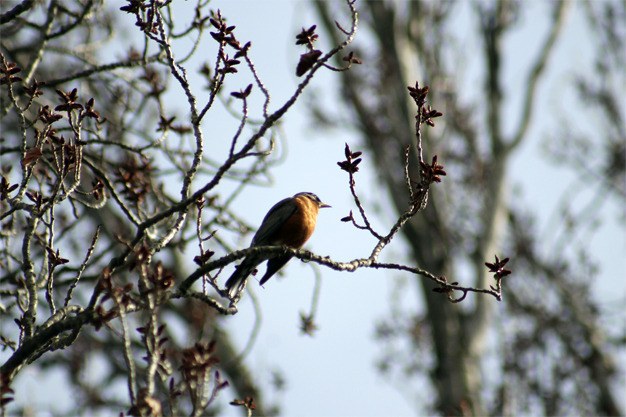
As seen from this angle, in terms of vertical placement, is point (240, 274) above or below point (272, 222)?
below

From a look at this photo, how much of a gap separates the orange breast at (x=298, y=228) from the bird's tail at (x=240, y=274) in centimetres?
94

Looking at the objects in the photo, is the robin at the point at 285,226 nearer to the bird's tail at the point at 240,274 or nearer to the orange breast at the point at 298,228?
the orange breast at the point at 298,228

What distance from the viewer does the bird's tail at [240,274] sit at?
4.49m

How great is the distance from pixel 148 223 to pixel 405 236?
7.84 m

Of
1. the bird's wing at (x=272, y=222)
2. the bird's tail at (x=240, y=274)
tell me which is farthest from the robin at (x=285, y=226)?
the bird's tail at (x=240, y=274)

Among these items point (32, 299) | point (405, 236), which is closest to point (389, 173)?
point (405, 236)

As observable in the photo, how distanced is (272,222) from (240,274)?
1.08 metres

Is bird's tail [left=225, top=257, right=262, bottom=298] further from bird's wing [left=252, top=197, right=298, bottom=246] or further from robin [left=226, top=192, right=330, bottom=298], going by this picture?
bird's wing [left=252, top=197, right=298, bottom=246]

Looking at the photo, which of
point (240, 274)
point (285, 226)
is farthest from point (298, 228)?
point (240, 274)

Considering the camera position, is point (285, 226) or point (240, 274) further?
point (285, 226)

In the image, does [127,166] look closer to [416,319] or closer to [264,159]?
[264,159]

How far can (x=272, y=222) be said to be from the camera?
5730 mm

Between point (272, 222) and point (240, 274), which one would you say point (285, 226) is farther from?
point (240, 274)

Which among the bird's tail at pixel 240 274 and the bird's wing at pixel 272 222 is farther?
the bird's wing at pixel 272 222
